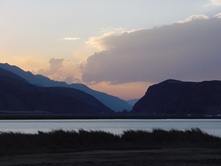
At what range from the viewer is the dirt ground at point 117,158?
26.2 metres

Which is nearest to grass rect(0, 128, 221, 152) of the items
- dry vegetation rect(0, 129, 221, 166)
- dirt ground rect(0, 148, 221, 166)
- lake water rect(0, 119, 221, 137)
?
dry vegetation rect(0, 129, 221, 166)

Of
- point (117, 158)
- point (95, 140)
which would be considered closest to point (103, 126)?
point (95, 140)

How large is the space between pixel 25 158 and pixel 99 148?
823cm

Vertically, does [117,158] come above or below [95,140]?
below

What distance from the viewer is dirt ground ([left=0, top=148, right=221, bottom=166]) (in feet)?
85.9

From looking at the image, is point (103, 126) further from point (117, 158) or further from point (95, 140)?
point (117, 158)

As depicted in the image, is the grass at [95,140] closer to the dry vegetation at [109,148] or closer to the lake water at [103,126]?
the dry vegetation at [109,148]

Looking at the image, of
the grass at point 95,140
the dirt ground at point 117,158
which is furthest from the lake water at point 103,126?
the dirt ground at point 117,158

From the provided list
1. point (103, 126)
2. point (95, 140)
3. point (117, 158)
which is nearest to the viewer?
point (117, 158)

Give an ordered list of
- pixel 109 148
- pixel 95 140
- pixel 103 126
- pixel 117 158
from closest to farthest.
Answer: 1. pixel 117 158
2. pixel 109 148
3. pixel 95 140
4. pixel 103 126

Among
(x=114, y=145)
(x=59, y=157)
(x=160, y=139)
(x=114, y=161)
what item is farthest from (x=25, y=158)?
(x=160, y=139)

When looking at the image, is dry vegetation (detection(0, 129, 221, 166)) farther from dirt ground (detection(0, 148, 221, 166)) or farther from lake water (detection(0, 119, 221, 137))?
lake water (detection(0, 119, 221, 137))

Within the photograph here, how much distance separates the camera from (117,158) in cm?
Answer: 2930

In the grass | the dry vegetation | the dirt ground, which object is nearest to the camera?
the dirt ground
